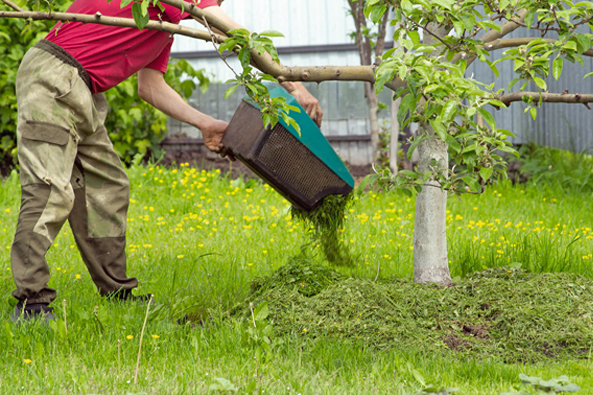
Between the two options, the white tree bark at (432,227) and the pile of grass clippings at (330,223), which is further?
the pile of grass clippings at (330,223)

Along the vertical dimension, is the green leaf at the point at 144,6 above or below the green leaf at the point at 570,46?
Answer: above

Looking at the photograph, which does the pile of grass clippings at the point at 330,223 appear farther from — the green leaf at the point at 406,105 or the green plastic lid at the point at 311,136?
the green leaf at the point at 406,105

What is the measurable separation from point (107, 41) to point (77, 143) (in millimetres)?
442

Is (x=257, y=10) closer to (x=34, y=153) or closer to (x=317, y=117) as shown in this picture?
(x=317, y=117)

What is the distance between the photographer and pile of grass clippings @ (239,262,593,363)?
2174mm

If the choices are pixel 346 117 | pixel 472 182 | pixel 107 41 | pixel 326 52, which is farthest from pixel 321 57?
pixel 472 182

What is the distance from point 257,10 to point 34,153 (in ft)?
15.6

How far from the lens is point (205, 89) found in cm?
621

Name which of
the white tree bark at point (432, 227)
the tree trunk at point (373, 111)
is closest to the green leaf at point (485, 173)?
the white tree bark at point (432, 227)

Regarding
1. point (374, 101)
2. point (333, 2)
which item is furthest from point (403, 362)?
point (333, 2)

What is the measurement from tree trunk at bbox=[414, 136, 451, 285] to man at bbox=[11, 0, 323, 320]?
0.55m

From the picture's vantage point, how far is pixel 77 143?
2455mm

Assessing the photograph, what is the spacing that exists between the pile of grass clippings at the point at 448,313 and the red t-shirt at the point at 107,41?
3.70 feet

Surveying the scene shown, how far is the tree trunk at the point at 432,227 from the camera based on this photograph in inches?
105
